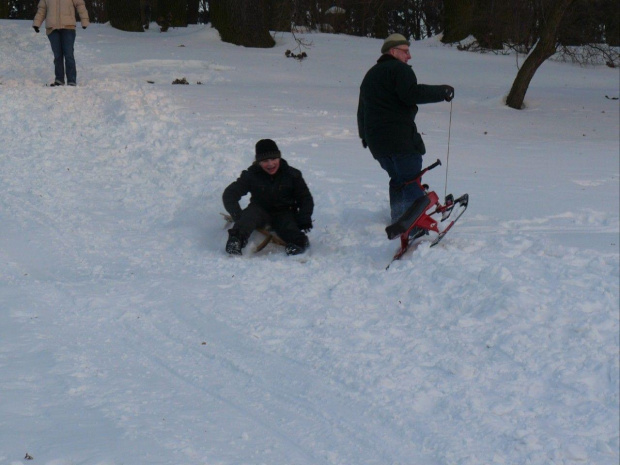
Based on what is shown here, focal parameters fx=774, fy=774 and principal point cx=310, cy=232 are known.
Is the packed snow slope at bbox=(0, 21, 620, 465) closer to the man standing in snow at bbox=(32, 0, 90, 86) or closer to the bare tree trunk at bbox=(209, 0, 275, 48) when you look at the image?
the man standing in snow at bbox=(32, 0, 90, 86)

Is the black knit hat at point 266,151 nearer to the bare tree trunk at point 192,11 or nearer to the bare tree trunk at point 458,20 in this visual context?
the bare tree trunk at point 458,20

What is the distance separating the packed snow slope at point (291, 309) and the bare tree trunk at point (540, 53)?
3327mm

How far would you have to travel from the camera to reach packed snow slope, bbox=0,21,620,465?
3867mm

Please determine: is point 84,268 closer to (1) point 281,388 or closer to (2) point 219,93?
(1) point 281,388

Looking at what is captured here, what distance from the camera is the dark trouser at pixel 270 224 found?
261 inches

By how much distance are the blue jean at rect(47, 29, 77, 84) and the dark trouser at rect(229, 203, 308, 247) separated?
745 centimetres

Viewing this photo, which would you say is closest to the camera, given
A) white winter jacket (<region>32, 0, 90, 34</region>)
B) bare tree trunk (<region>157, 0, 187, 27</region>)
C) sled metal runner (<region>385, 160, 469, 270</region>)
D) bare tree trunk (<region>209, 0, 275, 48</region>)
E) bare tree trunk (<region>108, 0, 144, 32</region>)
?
sled metal runner (<region>385, 160, 469, 270</region>)

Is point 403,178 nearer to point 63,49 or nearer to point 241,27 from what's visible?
point 63,49

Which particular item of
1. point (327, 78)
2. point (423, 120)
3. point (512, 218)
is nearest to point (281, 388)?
point (512, 218)

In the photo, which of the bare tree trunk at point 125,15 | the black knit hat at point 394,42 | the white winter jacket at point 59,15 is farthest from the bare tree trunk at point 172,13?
the black knit hat at point 394,42

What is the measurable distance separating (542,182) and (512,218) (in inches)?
75.9

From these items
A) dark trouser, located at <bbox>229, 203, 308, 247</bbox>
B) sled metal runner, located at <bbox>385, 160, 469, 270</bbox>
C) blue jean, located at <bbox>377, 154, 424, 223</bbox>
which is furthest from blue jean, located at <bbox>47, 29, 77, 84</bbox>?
sled metal runner, located at <bbox>385, 160, 469, 270</bbox>

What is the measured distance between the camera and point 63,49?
12867 mm

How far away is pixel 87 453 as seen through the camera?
11.4 ft
